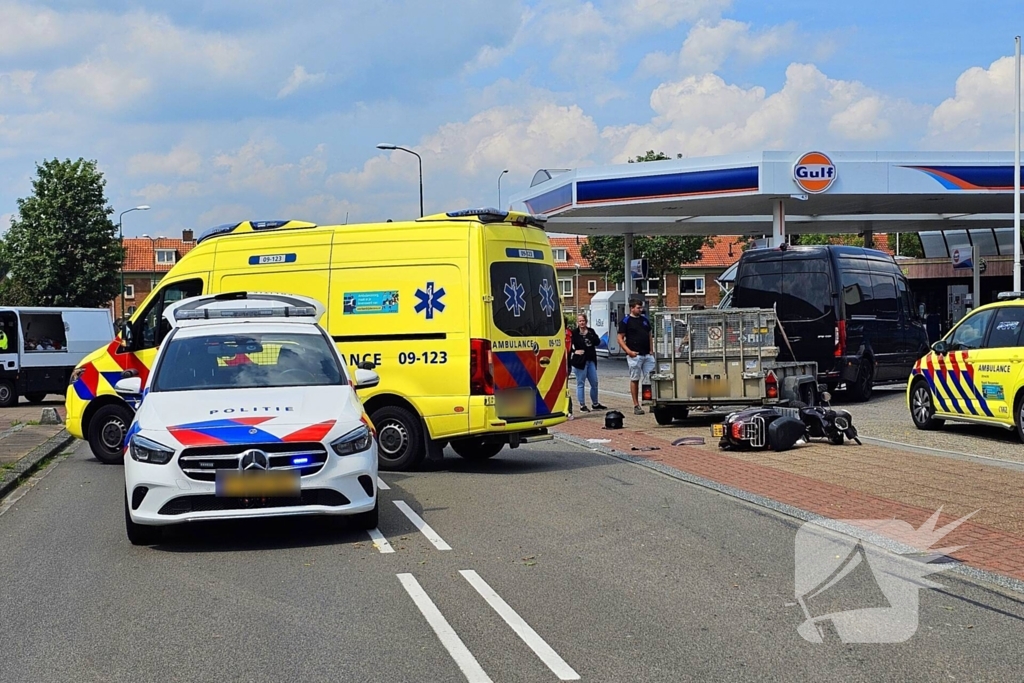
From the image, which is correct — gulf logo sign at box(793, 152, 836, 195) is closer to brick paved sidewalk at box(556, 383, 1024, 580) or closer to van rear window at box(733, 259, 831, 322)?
van rear window at box(733, 259, 831, 322)

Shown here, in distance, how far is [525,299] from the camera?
12.9 meters

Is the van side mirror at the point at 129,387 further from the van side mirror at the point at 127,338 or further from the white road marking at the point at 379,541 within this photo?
the van side mirror at the point at 127,338

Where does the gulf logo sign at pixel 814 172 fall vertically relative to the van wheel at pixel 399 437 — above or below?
above

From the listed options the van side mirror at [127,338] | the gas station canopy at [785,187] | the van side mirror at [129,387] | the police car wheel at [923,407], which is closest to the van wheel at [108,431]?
the van side mirror at [127,338]

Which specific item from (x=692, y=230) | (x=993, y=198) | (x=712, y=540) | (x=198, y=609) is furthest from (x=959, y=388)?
(x=692, y=230)

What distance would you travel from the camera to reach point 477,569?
24.9 ft

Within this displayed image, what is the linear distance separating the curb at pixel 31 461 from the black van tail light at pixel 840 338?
13062mm

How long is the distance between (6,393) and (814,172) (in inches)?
853

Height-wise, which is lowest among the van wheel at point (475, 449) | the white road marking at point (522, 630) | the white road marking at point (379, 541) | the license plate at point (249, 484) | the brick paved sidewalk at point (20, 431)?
the white road marking at point (522, 630)

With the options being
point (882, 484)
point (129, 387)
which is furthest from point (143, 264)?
point (882, 484)

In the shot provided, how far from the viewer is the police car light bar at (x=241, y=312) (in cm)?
1096

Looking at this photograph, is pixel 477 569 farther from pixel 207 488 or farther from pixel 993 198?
pixel 993 198

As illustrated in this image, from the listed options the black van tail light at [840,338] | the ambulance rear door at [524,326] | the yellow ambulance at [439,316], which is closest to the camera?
the yellow ambulance at [439,316]

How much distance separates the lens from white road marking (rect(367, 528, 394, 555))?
27.2 feet
